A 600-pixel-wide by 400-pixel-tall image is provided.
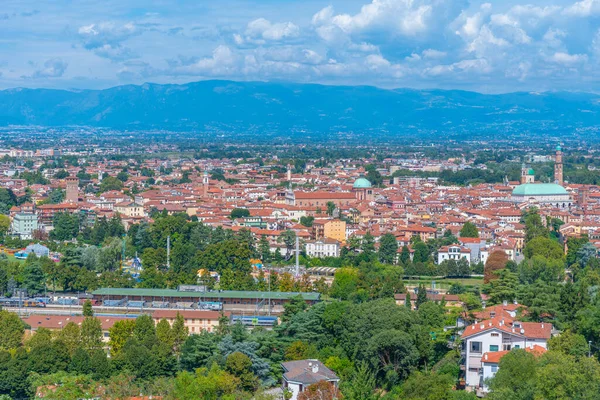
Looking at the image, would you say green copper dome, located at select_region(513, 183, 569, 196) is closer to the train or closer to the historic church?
the historic church

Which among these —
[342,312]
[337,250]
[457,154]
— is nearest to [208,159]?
[457,154]

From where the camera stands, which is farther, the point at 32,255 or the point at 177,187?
the point at 177,187

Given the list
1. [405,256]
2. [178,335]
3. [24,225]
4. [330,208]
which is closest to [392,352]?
[178,335]

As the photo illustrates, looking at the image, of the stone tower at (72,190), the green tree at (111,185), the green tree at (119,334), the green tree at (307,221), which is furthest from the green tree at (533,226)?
the green tree at (111,185)

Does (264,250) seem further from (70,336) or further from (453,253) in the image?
(70,336)

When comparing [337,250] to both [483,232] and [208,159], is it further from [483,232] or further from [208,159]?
[208,159]

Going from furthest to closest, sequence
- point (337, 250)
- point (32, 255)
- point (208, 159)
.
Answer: point (208, 159), point (337, 250), point (32, 255)
